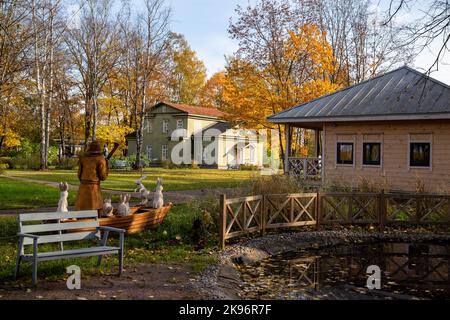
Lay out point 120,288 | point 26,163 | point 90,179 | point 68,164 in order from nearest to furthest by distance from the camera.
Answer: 1. point 120,288
2. point 90,179
3. point 26,163
4. point 68,164

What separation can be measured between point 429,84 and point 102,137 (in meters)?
30.7

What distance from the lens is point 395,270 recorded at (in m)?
9.25

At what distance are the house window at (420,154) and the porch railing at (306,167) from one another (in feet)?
13.7

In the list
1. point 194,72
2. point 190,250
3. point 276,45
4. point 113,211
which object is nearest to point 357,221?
point 190,250

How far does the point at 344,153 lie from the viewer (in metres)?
21.6

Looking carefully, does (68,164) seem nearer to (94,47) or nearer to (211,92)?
(94,47)

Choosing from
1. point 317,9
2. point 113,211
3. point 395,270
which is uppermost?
point 317,9

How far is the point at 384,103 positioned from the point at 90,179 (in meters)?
14.2

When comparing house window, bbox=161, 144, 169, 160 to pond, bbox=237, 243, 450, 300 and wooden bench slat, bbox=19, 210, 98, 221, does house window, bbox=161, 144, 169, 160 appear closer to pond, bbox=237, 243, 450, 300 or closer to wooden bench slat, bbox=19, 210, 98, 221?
pond, bbox=237, 243, 450, 300

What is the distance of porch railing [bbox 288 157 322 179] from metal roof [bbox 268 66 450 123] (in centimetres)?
200

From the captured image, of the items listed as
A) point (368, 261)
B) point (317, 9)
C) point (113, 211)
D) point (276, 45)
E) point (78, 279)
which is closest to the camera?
point (78, 279)

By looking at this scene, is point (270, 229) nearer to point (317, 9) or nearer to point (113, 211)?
point (113, 211)

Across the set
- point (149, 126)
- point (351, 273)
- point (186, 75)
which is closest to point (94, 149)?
point (351, 273)

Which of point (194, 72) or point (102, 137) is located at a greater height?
point (194, 72)
